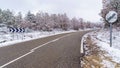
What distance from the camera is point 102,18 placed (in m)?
60.8

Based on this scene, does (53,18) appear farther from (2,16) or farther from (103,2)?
(103,2)

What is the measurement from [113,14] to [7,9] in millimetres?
94689

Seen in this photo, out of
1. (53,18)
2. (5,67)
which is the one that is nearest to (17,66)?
(5,67)

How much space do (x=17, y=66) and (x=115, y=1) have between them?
1983 inches

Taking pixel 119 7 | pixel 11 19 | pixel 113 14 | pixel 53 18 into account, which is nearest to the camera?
pixel 113 14

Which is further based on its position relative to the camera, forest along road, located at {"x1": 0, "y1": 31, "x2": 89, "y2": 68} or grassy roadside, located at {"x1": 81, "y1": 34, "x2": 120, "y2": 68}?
grassy roadside, located at {"x1": 81, "y1": 34, "x2": 120, "y2": 68}

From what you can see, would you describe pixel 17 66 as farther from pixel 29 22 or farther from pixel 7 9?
pixel 7 9

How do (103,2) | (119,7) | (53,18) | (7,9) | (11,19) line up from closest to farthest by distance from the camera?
(119,7) → (103,2) → (11,19) → (7,9) → (53,18)

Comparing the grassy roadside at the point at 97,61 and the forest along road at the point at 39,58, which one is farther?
the grassy roadside at the point at 97,61

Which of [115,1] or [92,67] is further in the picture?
[115,1]

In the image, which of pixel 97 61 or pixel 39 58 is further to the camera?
pixel 39 58

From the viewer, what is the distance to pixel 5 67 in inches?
346

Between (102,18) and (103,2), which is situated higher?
(103,2)

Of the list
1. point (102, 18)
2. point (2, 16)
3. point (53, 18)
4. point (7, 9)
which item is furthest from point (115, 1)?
point (53, 18)
